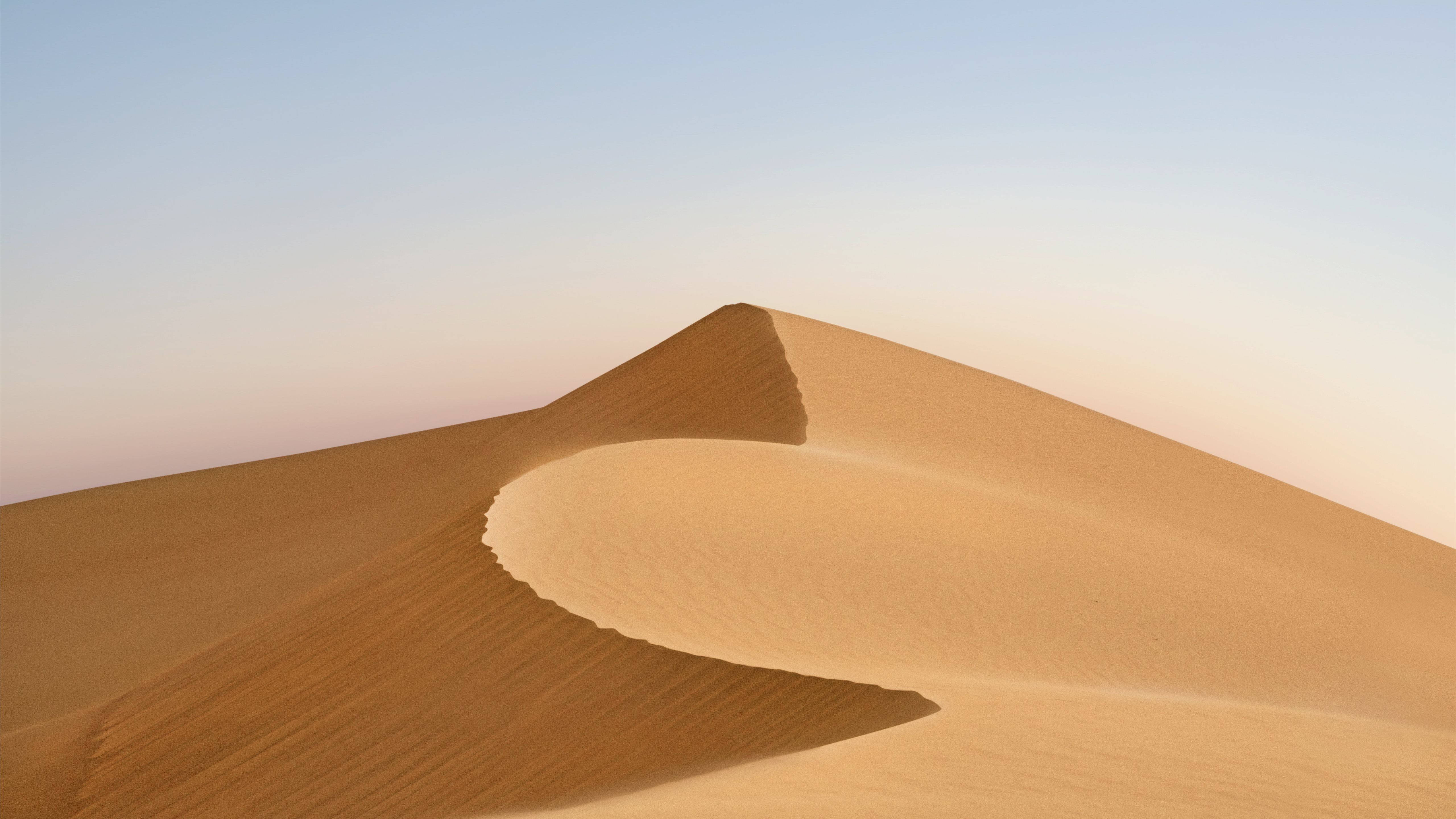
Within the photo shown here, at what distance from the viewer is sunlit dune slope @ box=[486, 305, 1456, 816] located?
5.00 metres

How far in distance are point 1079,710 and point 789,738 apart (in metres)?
1.91

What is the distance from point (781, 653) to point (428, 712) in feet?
7.87

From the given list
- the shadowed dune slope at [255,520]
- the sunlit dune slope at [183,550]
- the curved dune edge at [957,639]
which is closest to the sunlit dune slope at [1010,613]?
the curved dune edge at [957,639]

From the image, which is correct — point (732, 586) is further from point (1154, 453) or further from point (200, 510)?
point (200, 510)

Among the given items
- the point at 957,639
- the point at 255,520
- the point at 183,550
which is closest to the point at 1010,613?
the point at 957,639

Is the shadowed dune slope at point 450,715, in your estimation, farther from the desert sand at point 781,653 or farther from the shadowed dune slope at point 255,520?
the shadowed dune slope at point 255,520

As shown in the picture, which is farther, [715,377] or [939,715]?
[715,377]

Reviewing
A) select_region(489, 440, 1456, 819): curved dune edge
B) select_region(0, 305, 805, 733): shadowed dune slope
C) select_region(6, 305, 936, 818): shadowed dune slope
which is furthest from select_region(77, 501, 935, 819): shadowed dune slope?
select_region(0, 305, 805, 733): shadowed dune slope

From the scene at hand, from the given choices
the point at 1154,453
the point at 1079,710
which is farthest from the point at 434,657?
the point at 1154,453

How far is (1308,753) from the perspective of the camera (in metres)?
5.78

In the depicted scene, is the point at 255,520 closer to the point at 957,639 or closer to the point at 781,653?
the point at 957,639

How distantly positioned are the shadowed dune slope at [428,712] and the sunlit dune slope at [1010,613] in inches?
13.9

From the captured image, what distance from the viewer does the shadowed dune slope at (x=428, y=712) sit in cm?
605

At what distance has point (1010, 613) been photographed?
9.78m
